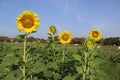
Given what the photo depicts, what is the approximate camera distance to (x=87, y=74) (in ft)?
17.9

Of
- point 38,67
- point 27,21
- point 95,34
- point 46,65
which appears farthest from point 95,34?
point 38,67

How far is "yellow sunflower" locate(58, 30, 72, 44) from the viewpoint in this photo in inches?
284

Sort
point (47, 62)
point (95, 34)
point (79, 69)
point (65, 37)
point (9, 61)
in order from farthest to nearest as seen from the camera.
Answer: point (95, 34) → point (65, 37) → point (47, 62) → point (79, 69) → point (9, 61)

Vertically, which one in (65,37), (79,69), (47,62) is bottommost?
(79,69)

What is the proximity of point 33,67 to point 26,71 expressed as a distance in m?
0.15

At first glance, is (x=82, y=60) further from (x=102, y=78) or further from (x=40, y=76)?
(x=40, y=76)

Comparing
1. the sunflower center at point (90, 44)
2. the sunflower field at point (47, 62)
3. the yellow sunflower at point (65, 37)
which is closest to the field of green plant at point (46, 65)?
the sunflower field at point (47, 62)

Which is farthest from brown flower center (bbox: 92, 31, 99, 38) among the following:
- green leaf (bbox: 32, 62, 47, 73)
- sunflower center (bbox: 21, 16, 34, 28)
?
green leaf (bbox: 32, 62, 47, 73)

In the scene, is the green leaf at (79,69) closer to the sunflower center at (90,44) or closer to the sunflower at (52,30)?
the sunflower center at (90,44)

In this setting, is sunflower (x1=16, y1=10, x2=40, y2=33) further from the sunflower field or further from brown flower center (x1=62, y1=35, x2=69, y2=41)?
brown flower center (x1=62, y1=35, x2=69, y2=41)

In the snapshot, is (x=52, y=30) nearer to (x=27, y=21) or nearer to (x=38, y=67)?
(x=27, y=21)

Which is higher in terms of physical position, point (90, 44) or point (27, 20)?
point (27, 20)

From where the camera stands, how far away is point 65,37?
24.0 feet

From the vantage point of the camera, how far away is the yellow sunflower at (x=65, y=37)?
7.21 metres
